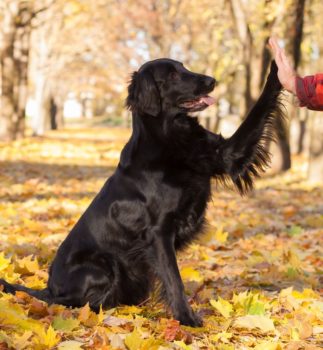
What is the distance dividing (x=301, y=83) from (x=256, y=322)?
146 centimetres

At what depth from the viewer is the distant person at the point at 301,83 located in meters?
3.61

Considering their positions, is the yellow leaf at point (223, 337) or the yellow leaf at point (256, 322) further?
the yellow leaf at point (256, 322)

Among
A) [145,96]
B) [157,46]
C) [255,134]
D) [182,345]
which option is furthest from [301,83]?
[157,46]

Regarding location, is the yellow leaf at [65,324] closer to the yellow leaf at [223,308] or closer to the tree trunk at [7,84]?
the yellow leaf at [223,308]

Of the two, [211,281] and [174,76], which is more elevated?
[174,76]

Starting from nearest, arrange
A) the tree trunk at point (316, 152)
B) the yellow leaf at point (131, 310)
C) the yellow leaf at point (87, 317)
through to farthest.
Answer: the yellow leaf at point (87, 317) < the yellow leaf at point (131, 310) < the tree trunk at point (316, 152)

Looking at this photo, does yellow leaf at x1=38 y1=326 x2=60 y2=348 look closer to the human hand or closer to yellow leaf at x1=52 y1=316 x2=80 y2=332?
yellow leaf at x1=52 y1=316 x2=80 y2=332

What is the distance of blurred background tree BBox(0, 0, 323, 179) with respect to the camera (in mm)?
15195

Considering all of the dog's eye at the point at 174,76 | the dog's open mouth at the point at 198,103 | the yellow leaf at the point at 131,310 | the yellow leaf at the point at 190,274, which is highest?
the dog's eye at the point at 174,76

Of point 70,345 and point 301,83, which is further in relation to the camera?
point 301,83

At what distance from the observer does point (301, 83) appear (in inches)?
144

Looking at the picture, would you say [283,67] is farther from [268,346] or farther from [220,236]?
[220,236]

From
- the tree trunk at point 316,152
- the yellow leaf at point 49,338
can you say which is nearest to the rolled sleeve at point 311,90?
the yellow leaf at point 49,338

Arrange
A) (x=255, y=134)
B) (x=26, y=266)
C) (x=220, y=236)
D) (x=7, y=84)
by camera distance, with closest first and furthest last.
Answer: (x=255, y=134), (x=26, y=266), (x=220, y=236), (x=7, y=84)
